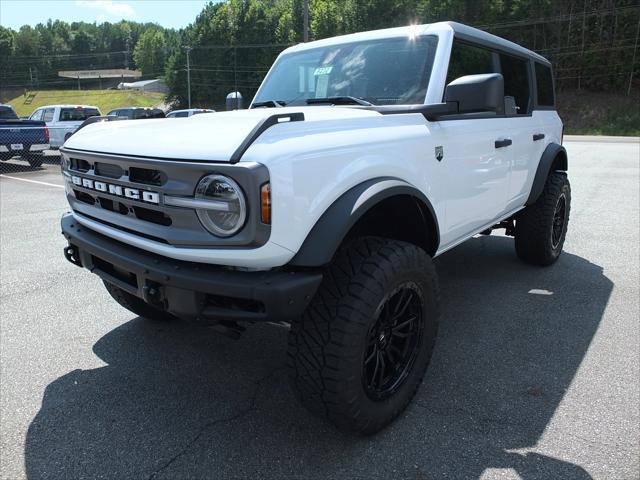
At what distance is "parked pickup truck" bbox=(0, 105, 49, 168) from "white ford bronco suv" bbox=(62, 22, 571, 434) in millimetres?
11962

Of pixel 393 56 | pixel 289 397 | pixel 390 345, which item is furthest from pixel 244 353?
pixel 393 56

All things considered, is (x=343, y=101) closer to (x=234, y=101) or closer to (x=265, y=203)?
(x=265, y=203)

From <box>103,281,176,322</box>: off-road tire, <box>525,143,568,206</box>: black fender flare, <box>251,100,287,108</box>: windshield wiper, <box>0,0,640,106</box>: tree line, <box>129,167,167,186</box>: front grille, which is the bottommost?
<box>103,281,176,322</box>: off-road tire

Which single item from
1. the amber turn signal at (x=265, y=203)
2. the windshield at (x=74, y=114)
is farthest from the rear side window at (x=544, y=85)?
the windshield at (x=74, y=114)

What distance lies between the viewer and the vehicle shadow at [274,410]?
2217 millimetres

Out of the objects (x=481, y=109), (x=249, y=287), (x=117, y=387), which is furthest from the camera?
(x=117, y=387)

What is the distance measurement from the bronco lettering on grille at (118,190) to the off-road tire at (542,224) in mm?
3711

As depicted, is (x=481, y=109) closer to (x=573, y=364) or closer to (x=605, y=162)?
(x=573, y=364)

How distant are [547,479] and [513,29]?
56384 millimetres

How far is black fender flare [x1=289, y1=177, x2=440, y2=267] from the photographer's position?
1989mm

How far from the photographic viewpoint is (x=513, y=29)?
5059 cm

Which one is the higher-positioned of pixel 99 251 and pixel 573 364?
pixel 99 251

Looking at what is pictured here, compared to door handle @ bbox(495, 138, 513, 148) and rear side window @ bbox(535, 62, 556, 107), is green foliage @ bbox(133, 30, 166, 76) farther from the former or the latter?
door handle @ bbox(495, 138, 513, 148)

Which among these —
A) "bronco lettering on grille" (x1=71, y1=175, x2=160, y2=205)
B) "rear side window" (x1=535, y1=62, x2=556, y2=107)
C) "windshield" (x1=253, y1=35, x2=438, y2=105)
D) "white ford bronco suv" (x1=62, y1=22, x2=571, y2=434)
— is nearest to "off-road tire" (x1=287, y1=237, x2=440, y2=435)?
"white ford bronco suv" (x1=62, y1=22, x2=571, y2=434)
